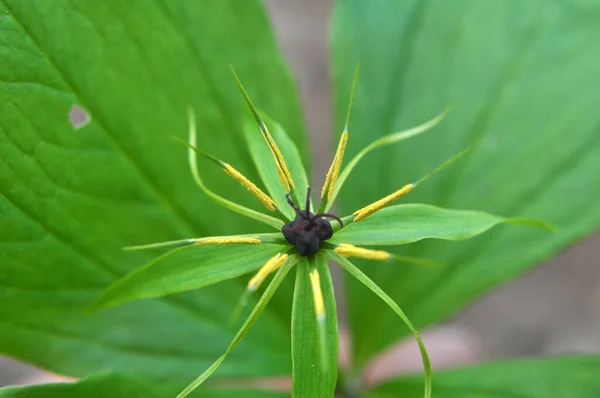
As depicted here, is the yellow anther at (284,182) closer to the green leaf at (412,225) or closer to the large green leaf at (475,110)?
the green leaf at (412,225)

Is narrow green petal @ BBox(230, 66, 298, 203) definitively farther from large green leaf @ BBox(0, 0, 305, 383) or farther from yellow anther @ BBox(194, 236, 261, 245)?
large green leaf @ BBox(0, 0, 305, 383)

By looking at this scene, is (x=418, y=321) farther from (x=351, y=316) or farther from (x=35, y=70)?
(x=35, y=70)

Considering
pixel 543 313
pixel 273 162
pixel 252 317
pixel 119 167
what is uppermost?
pixel 543 313

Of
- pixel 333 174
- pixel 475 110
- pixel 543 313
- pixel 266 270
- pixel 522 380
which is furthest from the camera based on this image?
pixel 543 313

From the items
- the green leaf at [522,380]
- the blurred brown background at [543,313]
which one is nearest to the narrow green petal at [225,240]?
the green leaf at [522,380]

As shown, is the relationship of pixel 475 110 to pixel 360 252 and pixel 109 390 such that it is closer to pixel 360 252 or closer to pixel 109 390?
pixel 360 252

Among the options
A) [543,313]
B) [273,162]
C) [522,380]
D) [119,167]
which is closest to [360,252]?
[273,162]

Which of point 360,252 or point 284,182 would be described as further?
point 284,182

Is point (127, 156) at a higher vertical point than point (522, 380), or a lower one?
higher
